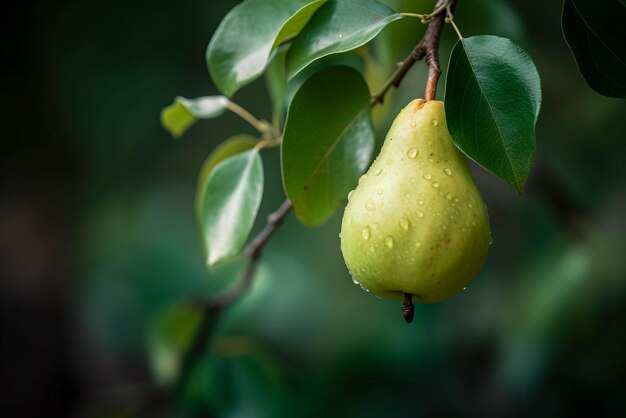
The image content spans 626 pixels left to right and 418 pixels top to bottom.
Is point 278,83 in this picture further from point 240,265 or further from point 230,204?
point 240,265

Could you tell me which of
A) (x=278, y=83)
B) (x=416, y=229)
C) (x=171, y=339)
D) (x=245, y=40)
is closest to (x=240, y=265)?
(x=171, y=339)

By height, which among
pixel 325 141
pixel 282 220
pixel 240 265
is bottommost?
pixel 240 265

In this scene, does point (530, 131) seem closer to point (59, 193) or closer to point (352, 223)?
point (352, 223)

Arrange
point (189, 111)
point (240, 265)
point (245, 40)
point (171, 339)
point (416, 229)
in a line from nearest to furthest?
point (416, 229), point (245, 40), point (189, 111), point (171, 339), point (240, 265)

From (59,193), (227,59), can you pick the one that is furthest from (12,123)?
(227,59)

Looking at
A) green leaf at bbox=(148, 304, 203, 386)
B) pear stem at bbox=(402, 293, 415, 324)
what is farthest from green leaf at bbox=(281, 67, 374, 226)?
green leaf at bbox=(148, 304, 203, 386)

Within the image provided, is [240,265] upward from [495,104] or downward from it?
downward

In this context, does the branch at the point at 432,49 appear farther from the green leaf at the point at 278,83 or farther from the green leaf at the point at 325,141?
the green leaf at the point at 278,83

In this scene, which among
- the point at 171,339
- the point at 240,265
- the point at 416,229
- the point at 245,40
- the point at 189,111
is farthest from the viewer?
the point at 240,265
